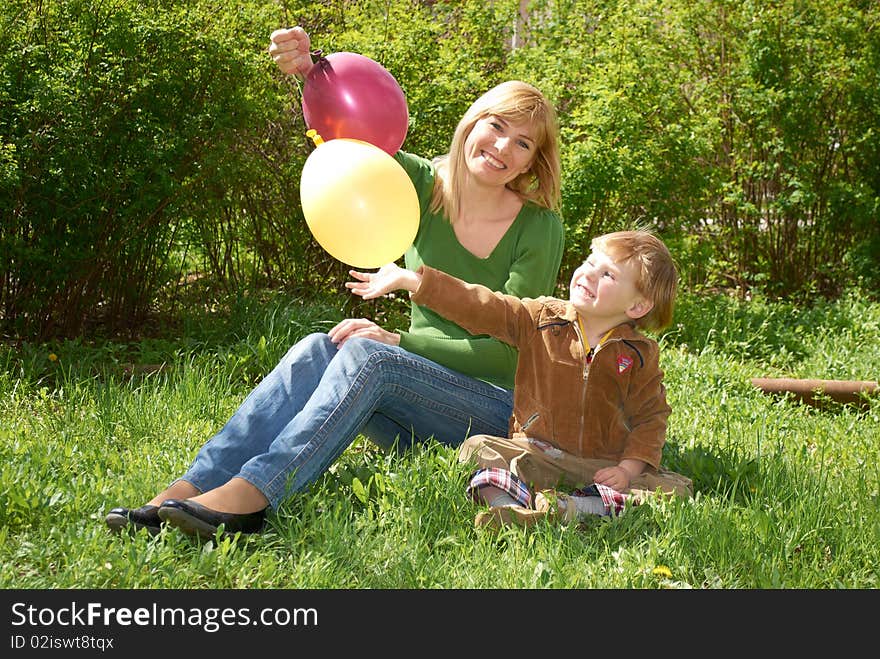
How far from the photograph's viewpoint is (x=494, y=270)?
319 cm

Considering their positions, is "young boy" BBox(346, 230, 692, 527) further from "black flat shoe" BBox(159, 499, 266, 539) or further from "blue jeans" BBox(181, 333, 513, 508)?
"black flat shoe" BBox(159, 499, 266, 539)

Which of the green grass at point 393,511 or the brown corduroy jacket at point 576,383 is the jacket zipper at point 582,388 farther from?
the green grass at point 393,511

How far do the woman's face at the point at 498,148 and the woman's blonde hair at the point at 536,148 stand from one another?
20 millimetres

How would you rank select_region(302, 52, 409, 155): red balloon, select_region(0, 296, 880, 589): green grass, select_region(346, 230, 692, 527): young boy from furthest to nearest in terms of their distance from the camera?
select_region(302, 52, 409, 155): red balloon
select_region(346, 230, 692, 527): young boy
select_region(0, 296, 880, 589): green grass

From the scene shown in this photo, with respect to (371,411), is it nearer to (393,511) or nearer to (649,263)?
(393,511)

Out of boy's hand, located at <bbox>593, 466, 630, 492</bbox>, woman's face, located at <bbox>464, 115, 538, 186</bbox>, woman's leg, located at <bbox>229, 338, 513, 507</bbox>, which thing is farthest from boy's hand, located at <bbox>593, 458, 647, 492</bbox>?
woman's face, located at <bbox>464, 115, 538, 186</bbox>

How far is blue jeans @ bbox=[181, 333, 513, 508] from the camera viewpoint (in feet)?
8.77

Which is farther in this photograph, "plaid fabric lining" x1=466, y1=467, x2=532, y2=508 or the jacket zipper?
the jacket zipper

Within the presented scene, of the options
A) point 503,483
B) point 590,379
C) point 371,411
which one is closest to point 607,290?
point 590,379

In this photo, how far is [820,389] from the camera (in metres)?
4.55

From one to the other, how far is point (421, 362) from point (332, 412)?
0.34 meters

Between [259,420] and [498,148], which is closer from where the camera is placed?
[259,420]

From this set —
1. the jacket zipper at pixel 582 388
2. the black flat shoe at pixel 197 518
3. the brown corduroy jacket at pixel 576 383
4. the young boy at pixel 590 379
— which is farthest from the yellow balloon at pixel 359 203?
the black flat shoe at pixel 197 518

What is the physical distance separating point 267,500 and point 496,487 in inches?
23.8
